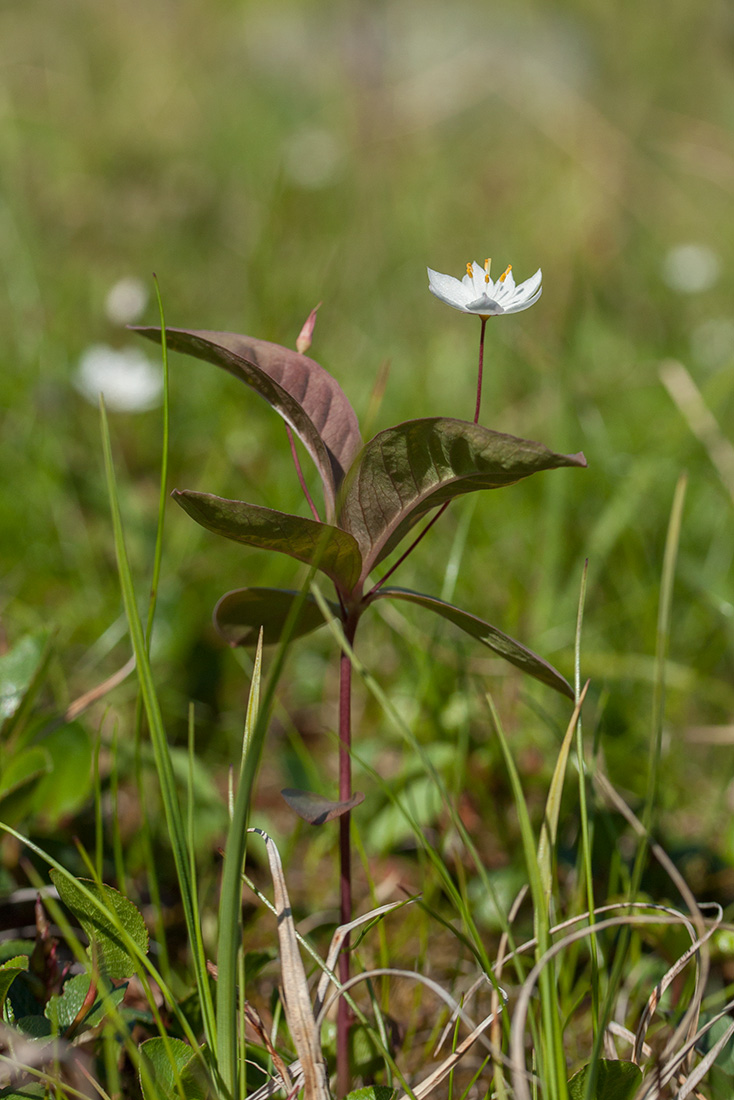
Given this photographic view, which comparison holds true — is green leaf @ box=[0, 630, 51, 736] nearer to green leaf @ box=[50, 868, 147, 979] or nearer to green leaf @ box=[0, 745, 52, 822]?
green leaf @ box=[0, 745, 52, 822]

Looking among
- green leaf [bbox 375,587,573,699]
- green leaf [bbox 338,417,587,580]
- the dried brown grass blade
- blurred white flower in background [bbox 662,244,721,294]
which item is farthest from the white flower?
blurred white flower in background [bbox 662,244,721,294]

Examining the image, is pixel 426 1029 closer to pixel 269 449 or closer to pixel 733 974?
pixel 733 974

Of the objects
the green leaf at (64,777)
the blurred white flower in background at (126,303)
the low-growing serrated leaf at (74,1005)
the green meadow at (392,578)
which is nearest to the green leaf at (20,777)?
the green meadow at (392,578)

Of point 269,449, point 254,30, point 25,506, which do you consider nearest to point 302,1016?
point 25,506

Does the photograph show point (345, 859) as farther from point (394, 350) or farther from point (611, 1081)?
point (394, 350)

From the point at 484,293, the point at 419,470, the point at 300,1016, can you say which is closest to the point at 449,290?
the point at 484,293

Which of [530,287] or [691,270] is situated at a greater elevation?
[691,270]
